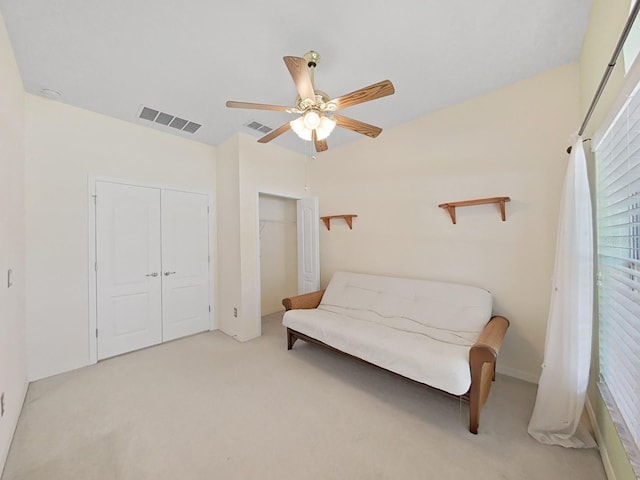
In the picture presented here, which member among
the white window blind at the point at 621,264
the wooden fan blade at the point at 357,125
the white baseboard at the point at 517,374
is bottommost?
the white baseboard at the point at 517,374

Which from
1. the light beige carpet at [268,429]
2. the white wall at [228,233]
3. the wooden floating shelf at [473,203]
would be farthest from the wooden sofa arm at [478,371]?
the white wall at [228,233]

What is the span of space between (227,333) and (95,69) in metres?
3.04

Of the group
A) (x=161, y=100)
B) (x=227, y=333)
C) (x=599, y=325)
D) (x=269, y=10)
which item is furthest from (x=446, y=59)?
(x=227, y=333)

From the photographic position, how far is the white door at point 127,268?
2672 mm

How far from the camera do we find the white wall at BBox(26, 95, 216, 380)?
7.52ft

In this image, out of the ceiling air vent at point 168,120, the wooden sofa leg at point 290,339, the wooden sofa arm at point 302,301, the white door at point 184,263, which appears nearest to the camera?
the ceiling air vent at point 168,120

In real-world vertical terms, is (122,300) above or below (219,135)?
below

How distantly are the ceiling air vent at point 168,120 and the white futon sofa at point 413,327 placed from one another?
2407 millimetres

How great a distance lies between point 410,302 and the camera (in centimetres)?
263

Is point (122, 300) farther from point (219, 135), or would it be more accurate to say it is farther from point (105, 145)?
point (219, 135)

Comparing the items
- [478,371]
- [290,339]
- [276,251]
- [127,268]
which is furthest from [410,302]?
[127,268]

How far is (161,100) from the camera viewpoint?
2.43m

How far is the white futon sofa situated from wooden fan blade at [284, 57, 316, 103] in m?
1.93

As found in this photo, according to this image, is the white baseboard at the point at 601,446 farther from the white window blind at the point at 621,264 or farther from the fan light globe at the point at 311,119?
the fan light globe at the point at 311,119
